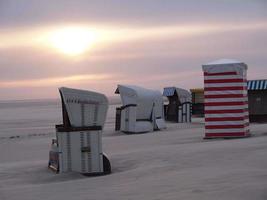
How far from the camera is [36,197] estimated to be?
345 inches

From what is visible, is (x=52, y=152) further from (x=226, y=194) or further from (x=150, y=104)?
(x=150, y=104)

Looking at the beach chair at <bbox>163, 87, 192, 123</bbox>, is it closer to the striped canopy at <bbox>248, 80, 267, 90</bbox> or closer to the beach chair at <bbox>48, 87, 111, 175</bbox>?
the striped canopy at <bbox>248, 80, 267, 90</bbox>

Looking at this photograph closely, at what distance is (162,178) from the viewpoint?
9805 millimetres

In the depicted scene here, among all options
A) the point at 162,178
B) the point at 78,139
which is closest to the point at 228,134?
the point at 78,139

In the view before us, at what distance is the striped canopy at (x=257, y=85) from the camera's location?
27750 millimetres

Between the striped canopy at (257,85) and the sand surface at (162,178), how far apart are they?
13.3 metres

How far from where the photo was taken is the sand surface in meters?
8.38

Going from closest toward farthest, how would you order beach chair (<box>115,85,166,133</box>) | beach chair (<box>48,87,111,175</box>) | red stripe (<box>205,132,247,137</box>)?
beach chair (<box>48,87,111,175</box>)
red stripe (<box>205,132,247,137</box>)
beach chair (<box>115,85,166,133</box>)

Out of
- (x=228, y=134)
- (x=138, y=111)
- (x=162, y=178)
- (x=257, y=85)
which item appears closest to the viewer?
(x=162, y=178)

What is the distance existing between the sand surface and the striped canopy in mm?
13279

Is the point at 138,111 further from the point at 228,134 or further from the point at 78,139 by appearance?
the point at 78,139

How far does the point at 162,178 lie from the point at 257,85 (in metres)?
19.2

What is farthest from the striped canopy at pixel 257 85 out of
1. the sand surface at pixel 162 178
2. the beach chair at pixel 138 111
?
the sand surface at pixel 162 178

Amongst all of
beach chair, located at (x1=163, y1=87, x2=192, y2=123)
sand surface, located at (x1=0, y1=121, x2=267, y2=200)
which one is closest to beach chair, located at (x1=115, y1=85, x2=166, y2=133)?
beach chair, located at (x1=163, y1=87, x2=192, y2=123)
